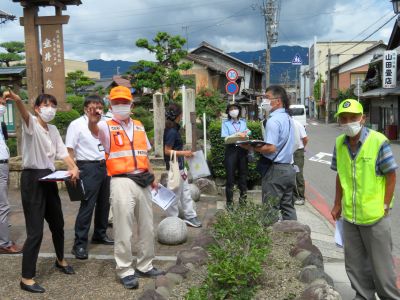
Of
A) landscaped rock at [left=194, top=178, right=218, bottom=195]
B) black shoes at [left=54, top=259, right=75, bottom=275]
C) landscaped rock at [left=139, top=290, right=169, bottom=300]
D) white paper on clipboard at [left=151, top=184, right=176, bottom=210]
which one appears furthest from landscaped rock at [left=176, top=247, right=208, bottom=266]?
landscaped rock at [left=194, top=178, right=218, bottom=195]

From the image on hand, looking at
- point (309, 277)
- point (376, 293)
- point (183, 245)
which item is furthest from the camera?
point (183, 245)

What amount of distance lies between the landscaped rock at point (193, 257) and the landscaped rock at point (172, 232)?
134 cm

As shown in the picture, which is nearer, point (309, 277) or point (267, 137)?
point (309, 277)

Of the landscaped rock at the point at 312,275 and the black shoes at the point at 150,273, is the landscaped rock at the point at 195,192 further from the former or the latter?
the landscaped rock at the point at 312,275

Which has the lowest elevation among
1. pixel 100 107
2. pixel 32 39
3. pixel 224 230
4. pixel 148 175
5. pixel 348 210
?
pixel 224 230

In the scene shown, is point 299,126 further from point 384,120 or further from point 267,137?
point 384,120

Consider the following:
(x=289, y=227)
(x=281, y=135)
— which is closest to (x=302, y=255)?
(x=289, y=227)

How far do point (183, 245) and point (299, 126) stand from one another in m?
2.92

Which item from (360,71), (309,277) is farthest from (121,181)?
(360,71)

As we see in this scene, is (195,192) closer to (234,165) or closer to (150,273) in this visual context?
(234,165)

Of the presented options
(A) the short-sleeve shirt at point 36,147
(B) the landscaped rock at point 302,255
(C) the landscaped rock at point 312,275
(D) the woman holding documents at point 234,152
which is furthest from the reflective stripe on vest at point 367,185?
(D) the woman holding documents at point 234,152

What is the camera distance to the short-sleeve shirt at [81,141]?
522 cm

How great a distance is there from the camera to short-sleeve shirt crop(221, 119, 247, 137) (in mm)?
7918

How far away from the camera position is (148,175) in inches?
170
